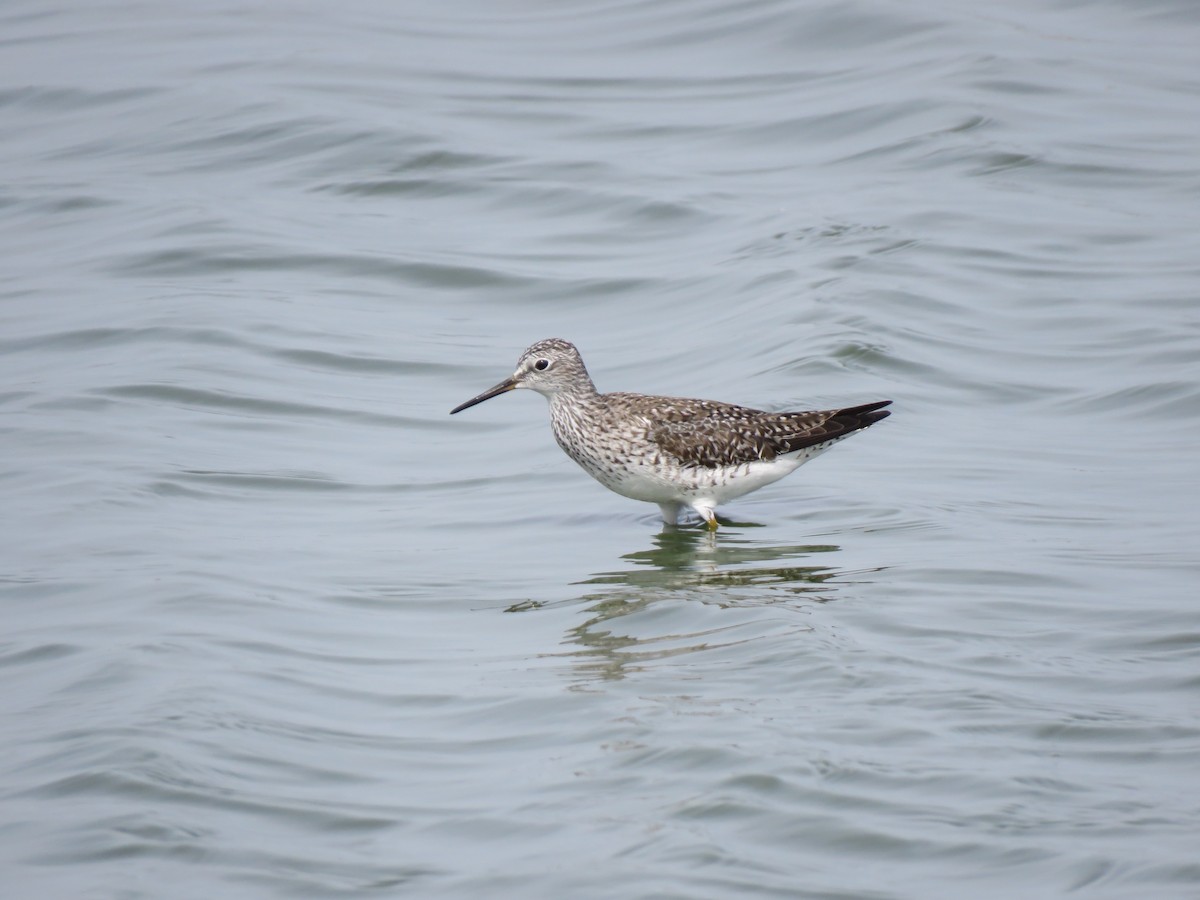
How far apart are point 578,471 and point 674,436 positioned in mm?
2065

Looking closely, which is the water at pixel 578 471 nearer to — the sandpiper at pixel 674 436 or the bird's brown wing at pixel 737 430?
the sandpiper at pixel 674 436

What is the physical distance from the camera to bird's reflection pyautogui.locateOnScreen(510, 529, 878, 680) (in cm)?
873

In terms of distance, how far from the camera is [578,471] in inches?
514

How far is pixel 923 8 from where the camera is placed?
76.0 ft

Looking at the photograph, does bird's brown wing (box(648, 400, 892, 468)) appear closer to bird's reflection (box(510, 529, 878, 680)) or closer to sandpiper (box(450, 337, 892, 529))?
sandpiper (box(450, 337, 892, 529))

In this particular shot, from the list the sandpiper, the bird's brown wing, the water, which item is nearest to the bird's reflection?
the water

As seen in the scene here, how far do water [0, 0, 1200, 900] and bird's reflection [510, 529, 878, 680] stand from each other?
54 millimetres

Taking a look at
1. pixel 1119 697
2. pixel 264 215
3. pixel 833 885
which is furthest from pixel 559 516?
pixel 264 215

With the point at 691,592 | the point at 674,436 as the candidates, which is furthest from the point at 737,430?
the point at 691,592

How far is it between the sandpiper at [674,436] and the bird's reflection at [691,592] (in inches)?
15.4

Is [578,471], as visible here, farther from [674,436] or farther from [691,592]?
[691,592]

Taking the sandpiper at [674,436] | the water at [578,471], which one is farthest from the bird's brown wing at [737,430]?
the water at [578,471]

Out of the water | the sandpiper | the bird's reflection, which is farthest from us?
the sandpiper

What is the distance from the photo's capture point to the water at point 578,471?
265 inches
